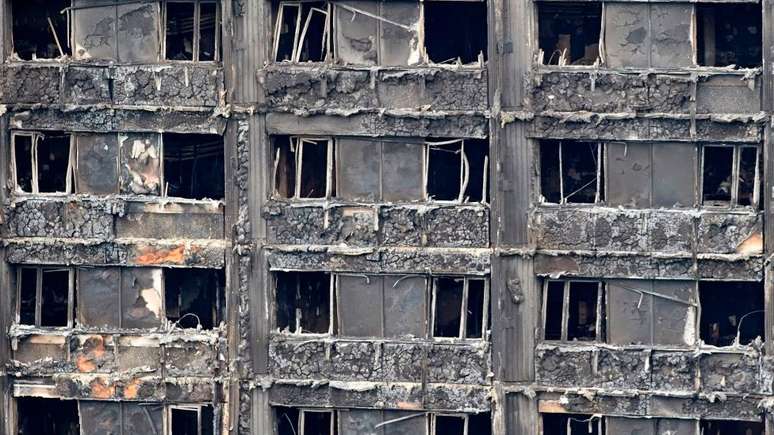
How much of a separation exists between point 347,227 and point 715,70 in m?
6.95

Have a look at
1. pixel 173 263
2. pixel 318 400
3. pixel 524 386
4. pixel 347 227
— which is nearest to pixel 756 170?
pixel 524 386

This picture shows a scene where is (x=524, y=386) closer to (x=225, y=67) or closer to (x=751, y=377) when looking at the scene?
(x=751, y=377)

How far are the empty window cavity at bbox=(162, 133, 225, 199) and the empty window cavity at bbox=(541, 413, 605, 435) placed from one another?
23.9 ft

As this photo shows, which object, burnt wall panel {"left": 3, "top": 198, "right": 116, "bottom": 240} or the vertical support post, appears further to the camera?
burnt wall panel {"left": 3, "top": 198, "right": 116, "bottom": 240}

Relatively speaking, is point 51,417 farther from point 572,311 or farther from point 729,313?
point 729,313

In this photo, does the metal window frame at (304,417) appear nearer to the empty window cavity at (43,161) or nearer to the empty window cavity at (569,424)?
the empty window cavity at (569,424)

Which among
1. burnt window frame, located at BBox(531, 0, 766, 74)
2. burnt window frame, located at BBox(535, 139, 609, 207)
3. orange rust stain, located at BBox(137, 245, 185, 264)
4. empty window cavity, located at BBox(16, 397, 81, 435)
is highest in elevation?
burnt window frame, located at BBox(531, 0, 766, 74)

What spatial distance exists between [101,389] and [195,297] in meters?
2.37

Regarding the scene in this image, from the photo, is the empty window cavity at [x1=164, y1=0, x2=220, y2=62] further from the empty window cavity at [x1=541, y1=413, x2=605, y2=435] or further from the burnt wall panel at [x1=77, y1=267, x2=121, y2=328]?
the empty window cavity at [x1=541, y1=413, x2=605, y2=435]

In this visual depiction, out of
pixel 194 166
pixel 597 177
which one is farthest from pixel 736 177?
pixel 194 166

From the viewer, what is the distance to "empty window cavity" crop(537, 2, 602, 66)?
2369 cm

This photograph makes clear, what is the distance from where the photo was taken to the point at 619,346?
23109mm

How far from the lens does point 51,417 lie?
24.7m

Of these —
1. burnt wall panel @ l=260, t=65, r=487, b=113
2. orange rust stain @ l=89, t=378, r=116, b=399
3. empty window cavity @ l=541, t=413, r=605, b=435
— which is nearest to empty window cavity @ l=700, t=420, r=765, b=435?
empty window cavity @ l=541, t=413, r=605, b=435
